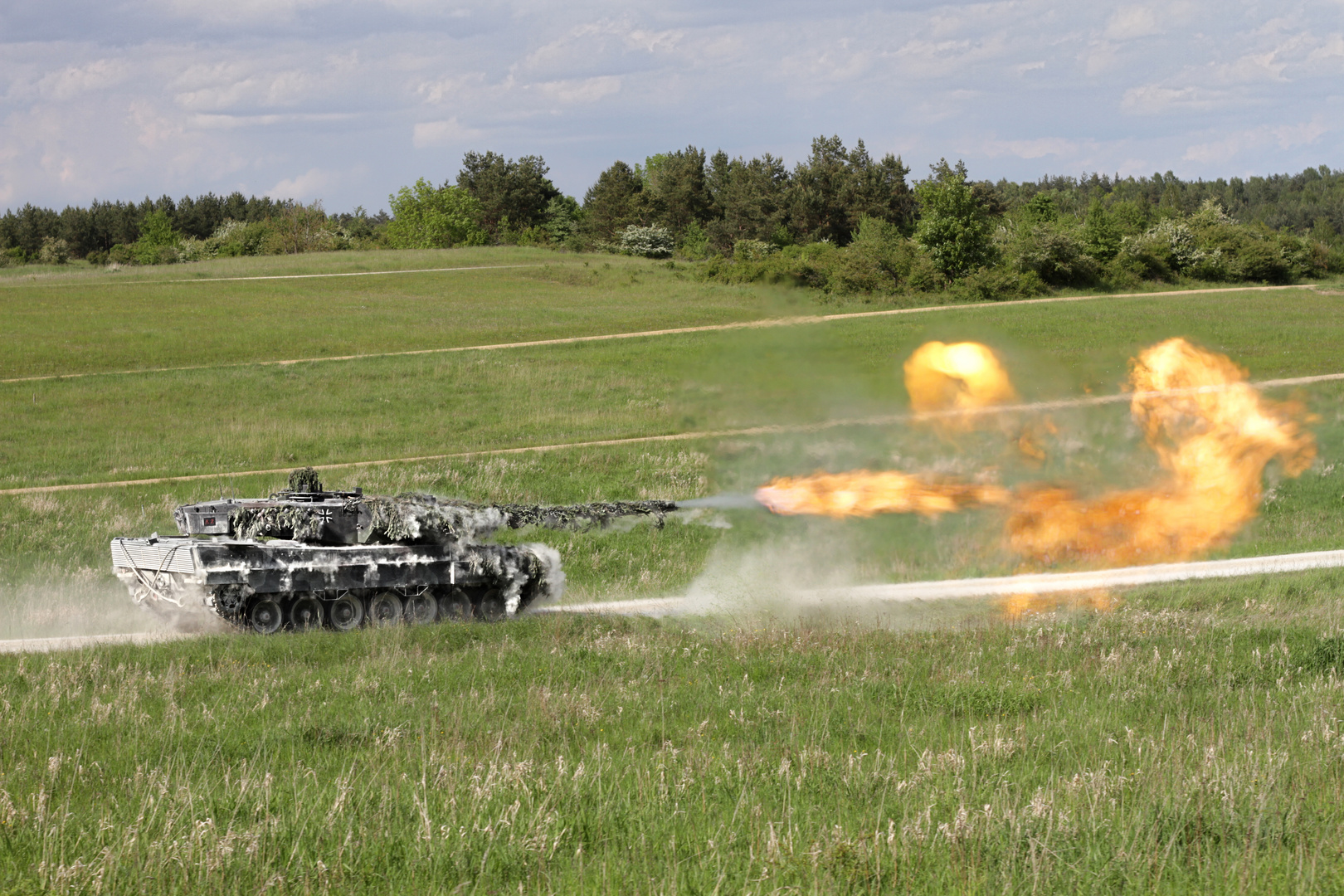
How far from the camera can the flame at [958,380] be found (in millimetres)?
28297

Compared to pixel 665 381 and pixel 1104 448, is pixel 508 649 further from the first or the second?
pixel 665 381

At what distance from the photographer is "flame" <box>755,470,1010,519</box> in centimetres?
2417

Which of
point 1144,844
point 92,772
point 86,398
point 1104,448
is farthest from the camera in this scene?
point 86,398

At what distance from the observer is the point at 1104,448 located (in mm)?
27406

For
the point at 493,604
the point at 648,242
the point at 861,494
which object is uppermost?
the point at 648,242

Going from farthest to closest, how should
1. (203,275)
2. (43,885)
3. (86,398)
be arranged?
(203,275), (86,398), (43,885)

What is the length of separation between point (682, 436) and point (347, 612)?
21.3m

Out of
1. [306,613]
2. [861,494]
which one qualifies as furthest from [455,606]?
[861,494]

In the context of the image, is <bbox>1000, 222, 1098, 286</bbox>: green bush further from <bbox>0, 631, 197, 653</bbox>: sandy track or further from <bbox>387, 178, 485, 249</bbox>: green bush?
<bbox>387, 178, 485, 249</bbox>: green bush

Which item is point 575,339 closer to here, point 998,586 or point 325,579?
point 998,586

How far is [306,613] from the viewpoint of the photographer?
19.9 metres

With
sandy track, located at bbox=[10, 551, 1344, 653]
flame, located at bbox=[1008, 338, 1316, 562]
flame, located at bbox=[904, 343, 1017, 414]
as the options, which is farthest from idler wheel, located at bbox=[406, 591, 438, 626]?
flame, located at bbox=[1008, 338, 1316, 562]

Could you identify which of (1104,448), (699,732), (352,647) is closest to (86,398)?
(352,647)

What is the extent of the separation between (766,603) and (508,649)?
7192 mm
